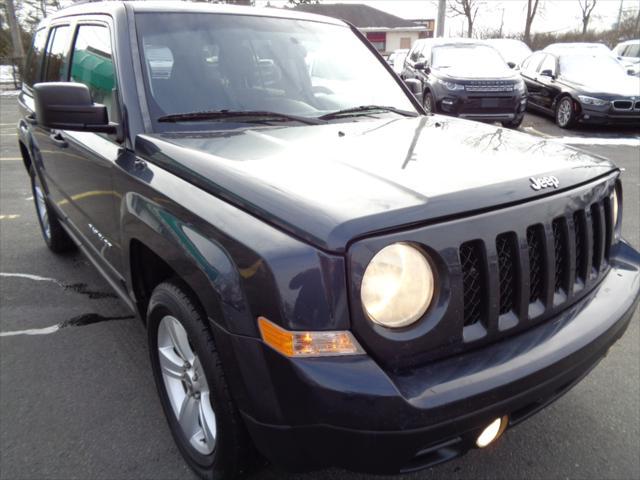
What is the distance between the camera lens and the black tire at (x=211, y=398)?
1707 millimetres

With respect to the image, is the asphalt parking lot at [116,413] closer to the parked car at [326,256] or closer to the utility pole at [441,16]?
the parked car at [326,256]

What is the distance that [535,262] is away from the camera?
1.73m

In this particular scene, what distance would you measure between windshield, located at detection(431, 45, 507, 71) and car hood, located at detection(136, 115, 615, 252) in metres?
9.39

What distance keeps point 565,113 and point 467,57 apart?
2.48m

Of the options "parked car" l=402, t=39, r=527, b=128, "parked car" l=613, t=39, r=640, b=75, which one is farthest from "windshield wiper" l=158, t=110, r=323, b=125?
"parked car" l=613, t=39, r=640, b=75

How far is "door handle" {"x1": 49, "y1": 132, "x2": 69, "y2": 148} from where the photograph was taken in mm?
3130

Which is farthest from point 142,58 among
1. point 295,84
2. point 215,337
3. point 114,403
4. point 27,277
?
point 27,277

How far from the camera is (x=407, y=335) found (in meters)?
1.48

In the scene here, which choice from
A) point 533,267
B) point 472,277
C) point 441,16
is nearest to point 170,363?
point 472,277

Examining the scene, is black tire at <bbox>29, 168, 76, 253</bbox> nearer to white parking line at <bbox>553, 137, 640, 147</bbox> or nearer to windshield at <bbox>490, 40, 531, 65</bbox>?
white parking line at <bbox>553, 137, 640, 147</bbox>

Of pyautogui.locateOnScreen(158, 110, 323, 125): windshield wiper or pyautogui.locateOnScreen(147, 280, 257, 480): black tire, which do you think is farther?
pyautogui.locateOnScreen(158, 110, 323, 125): windshield wiper

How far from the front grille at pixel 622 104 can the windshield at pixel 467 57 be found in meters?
2.31

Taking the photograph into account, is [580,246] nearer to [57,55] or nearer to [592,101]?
[57,55]

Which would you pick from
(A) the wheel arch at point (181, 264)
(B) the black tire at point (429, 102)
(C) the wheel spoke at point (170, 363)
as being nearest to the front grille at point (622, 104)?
(B) the black tire at point (429, 102)
